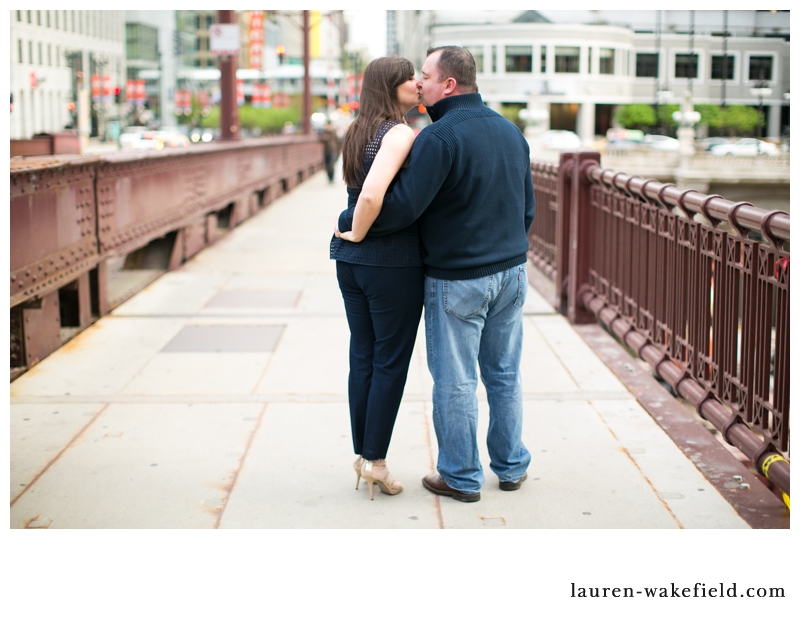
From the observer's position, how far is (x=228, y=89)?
16906mm

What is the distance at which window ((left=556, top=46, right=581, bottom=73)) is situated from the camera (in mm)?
85375

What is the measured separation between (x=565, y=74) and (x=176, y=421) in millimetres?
85746

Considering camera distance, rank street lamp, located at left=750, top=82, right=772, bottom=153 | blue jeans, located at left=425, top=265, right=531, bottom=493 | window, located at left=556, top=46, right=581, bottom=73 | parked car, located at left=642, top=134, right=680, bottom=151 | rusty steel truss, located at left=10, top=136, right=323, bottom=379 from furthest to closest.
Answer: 1. window, located at left=556, top=46, right=581, bottom=73
2. parked car, located at left=642, top=134, right=680, bottom=151
3. street lamp, located at left=750, top=82, right=772, bottom=153
4. rusty steel truss, located at left=10, top=136, right=323, bottom=379
5. blue jeans, located at left=425, top=265, right=531, bottom=493

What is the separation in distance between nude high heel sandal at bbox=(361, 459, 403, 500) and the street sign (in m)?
12.4

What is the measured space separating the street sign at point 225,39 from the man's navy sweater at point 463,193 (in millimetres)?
12398

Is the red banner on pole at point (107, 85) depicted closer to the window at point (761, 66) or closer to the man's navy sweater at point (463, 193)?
the window at point (761, 66)

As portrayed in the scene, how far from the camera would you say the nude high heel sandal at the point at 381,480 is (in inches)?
151

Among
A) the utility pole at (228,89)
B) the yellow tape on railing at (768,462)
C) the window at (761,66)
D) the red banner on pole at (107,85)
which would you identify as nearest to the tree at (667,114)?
the window at (761,66)

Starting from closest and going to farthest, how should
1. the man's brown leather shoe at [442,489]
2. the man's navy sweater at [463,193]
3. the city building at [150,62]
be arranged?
the man's navy sweater at [463,193] < the man's brown leather shoe at [442,489] < the city building at [150,62]

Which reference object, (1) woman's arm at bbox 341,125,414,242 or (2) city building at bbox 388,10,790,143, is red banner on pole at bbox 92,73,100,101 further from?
(1) woman's arm at bbox 341,125,414,242

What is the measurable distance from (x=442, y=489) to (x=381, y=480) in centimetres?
28

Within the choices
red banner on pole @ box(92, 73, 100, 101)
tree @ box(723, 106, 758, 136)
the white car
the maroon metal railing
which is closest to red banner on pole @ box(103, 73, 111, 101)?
red banner on pole @ box(92, 73, 100, 101)

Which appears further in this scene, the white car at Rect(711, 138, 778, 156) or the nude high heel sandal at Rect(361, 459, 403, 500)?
the white car at Rect(711, 138, 778, 156)

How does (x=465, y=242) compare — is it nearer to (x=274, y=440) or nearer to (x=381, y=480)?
(x=381, y=480)
